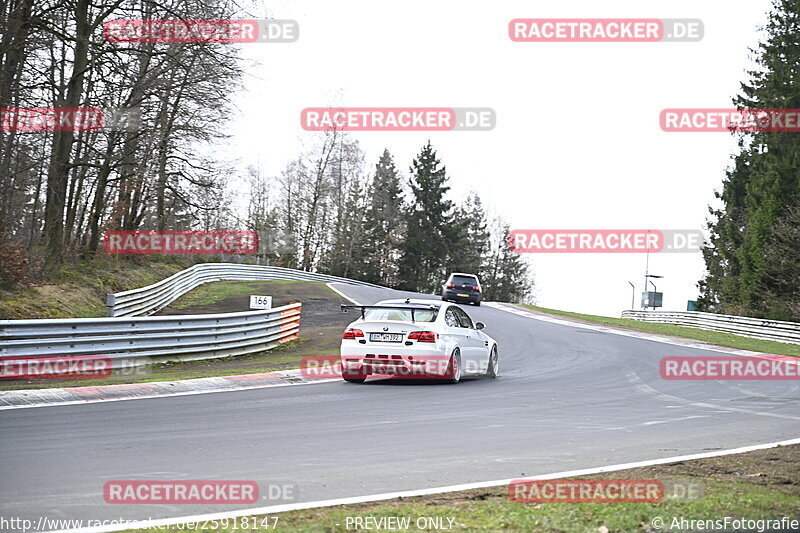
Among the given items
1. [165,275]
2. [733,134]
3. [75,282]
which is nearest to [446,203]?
[733,134]

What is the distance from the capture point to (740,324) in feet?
135

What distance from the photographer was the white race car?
1521cm

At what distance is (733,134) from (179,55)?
4180 cm

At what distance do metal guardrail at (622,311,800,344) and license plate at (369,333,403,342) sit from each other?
85.8 feet

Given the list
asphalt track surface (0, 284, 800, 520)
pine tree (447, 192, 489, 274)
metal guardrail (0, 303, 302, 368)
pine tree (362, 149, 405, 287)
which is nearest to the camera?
asphalt track surface (0, 284, 800, 520)

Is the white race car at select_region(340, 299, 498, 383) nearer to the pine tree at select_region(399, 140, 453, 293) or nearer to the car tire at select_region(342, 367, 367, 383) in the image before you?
the car tire at select_region(342, 367, 367, 383)

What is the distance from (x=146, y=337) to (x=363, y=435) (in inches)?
335

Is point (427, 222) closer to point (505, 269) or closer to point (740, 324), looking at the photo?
point (505, 269)

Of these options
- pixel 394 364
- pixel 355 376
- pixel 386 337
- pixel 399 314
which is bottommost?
pixel 355 376

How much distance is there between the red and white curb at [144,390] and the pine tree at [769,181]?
35.5m

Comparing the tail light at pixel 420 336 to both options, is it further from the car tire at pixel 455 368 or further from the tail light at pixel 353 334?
the tail light at pixel 353 334

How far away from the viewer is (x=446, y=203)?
85.6 metres

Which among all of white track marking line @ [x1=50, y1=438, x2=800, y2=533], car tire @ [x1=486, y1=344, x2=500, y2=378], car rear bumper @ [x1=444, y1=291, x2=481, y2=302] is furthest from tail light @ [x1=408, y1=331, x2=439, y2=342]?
car rear bumper @ [x1=444, y1=291, x2=481, y2=302]

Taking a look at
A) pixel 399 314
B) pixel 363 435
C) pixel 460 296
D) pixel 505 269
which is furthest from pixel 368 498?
pixel 505 269
